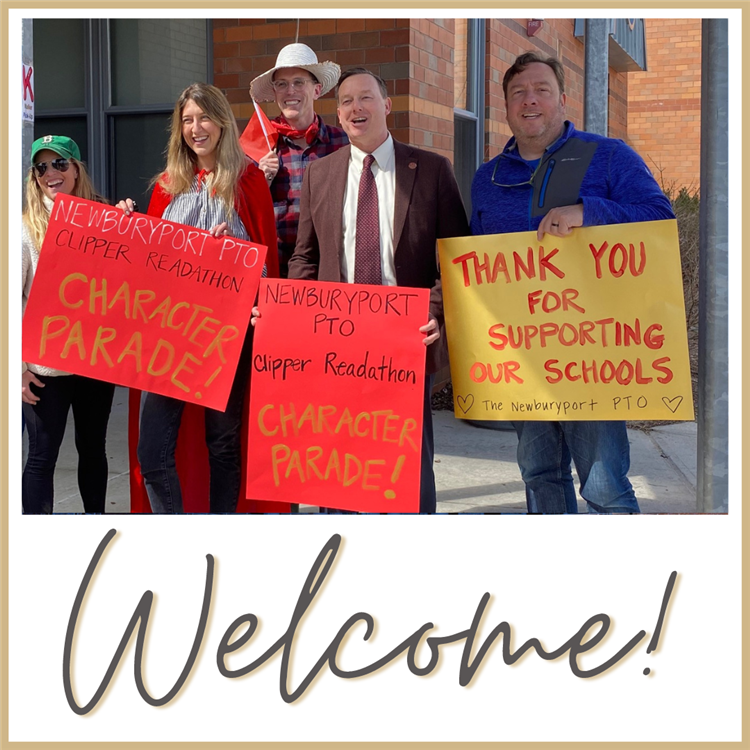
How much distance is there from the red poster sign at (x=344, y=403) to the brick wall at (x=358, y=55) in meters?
3.30

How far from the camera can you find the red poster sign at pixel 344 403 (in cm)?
292

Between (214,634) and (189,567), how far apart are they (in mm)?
199

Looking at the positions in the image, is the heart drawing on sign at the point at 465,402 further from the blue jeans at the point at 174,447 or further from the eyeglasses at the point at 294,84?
the eyeglasses at the point at 294,84

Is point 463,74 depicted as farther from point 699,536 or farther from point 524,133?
point 699,536

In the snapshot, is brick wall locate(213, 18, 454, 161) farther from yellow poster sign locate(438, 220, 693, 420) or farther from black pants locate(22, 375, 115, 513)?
yellow poster sign locate(438, 220, 693, 420)

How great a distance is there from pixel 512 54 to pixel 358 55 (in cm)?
298

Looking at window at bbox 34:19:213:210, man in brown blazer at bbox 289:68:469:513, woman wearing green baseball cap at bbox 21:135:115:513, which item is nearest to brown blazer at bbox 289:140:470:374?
man in brown blazer at bbox 289:68:469:513

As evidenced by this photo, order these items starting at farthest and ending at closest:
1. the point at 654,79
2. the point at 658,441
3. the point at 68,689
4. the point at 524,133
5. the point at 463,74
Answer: the point at 654,79
the point at 463,74
the point at 658,441
the point at 524,133
the point at 68,689

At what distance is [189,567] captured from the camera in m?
2.54

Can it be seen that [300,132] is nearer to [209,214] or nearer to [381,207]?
[209,214]

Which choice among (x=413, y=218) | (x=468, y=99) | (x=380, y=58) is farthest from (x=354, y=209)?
(x=468, y=99)

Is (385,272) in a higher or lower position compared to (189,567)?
higher

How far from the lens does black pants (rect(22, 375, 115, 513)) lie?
11.2ft
